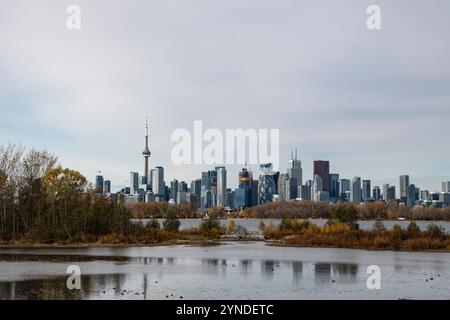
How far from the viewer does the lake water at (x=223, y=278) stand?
2806cm

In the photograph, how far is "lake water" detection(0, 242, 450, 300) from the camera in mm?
28062

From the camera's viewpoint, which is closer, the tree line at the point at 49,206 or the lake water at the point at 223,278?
the lake water at the point at 223,278

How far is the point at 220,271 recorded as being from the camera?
38.9 m

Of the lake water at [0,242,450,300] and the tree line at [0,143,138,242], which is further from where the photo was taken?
the tree line at [0,143,138,242]

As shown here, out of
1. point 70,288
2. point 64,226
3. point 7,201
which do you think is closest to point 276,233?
point 64,226

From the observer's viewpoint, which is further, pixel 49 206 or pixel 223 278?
pixel 49 206

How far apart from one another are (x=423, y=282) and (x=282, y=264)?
539 inches

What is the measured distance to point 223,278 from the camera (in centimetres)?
3472

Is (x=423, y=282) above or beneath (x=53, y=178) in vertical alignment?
beneath
